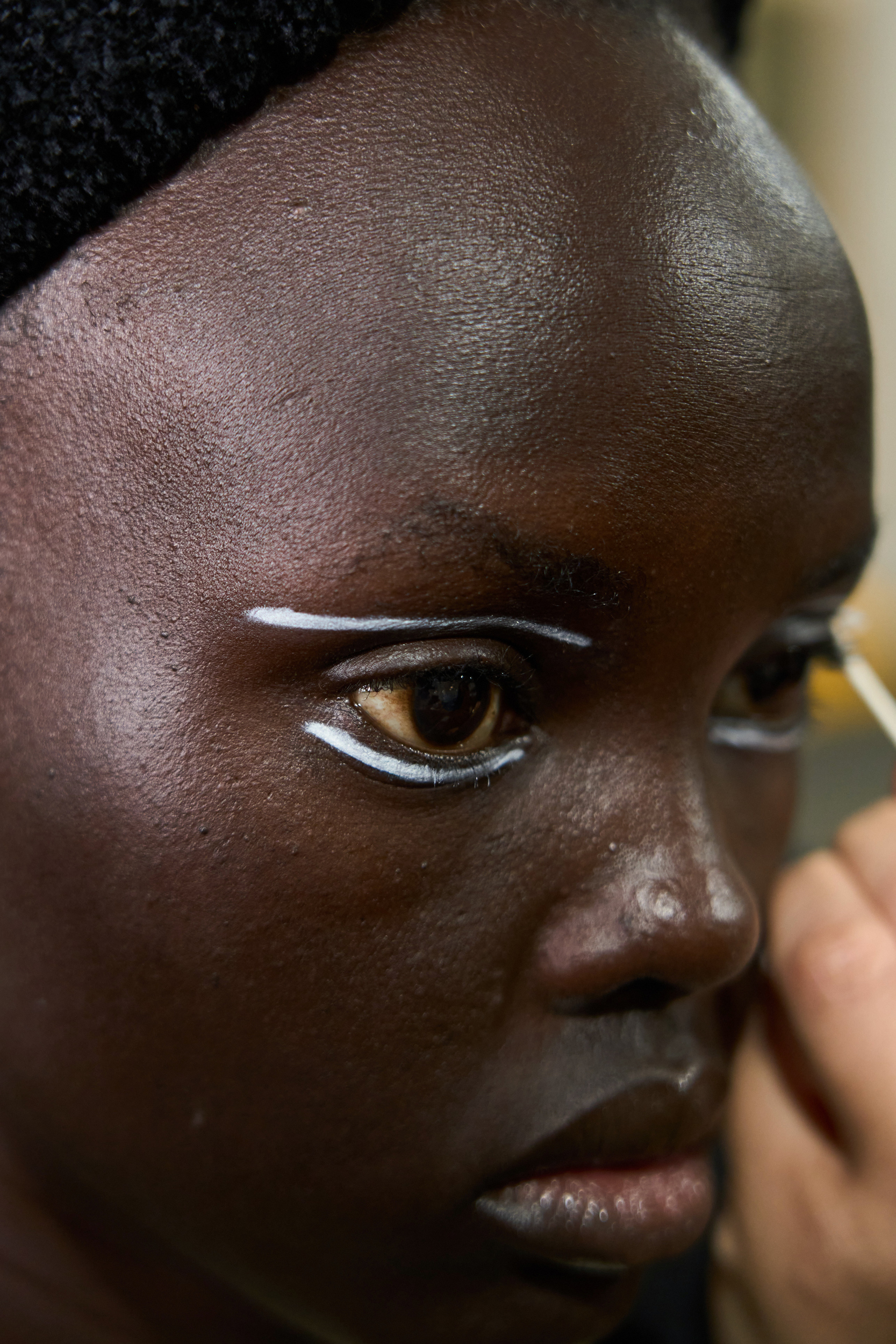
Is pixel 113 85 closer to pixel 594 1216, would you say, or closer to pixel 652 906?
pixel 652 906

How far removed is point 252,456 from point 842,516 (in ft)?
1.31

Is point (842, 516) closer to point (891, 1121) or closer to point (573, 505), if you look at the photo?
point (573, 505)

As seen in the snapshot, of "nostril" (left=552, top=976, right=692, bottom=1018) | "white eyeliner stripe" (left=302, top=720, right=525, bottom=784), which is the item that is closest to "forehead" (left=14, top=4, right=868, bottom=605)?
"white eyeliner stripe" (left=302, top=720, right=525, bottom=784)

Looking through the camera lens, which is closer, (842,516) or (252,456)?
(252,456)

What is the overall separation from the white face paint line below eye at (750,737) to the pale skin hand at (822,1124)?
13 cm

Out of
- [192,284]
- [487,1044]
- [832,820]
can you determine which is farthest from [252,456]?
[832,820]

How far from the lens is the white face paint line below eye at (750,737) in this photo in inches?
35.6

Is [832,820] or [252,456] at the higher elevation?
[252,456]

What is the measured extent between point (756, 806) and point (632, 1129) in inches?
10.5

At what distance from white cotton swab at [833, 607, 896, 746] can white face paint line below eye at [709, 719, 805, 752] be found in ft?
0.41

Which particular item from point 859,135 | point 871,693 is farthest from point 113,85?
point 859,135

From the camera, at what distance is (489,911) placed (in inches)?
29.1

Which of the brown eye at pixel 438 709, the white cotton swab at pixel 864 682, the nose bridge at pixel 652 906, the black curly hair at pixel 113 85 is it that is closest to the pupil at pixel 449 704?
the brown eye at pixel 438 709

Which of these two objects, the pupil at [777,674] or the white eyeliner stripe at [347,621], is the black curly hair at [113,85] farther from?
the pupil at [777,674]
